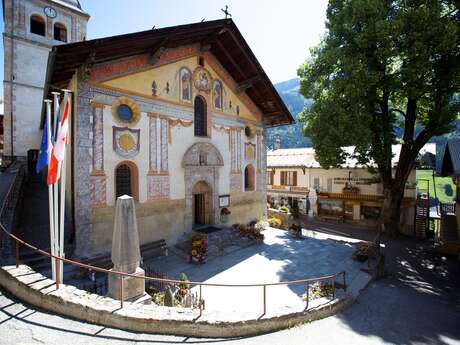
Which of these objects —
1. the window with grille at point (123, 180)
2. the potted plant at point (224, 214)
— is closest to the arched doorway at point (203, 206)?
the potted plant at point (224, 214)

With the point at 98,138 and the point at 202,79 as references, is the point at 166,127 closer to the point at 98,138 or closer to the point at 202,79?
the point at 98,138

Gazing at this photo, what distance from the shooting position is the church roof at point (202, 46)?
9289 millimetres

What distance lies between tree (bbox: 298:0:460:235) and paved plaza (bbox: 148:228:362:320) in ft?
18.9

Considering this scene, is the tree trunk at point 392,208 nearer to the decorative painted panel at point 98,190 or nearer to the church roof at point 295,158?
the church roof at point 295,158

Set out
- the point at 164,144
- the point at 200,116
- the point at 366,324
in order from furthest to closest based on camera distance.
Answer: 1. the point at 200,116
2. the point at 164,144
3. the point at 366,324

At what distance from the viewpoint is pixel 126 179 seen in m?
11.5

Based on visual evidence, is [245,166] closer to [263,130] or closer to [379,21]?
[263,130]

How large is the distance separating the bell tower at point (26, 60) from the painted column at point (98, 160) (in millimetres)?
15787

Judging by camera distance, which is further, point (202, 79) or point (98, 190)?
point (202, 79)

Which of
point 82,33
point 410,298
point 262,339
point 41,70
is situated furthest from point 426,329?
point 82,33

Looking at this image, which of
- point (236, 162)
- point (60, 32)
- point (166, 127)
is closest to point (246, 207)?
point (236, 162)

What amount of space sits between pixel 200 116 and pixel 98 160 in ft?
20.0

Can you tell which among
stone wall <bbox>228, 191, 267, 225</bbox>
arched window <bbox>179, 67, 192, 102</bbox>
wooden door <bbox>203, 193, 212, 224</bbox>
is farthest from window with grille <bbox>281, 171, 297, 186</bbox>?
arched window <bbox>179, 67, 192, 102</bbox>

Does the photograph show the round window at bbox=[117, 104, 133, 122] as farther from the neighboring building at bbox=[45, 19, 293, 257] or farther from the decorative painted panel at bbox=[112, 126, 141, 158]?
the decorative painted panel at bbox=[112, 126, 141, 158]
